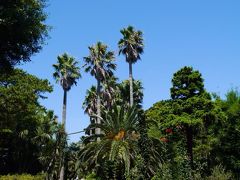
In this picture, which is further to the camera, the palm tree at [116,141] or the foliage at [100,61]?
the foliage at [100,61]

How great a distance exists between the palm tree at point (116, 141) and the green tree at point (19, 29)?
23.9 metres

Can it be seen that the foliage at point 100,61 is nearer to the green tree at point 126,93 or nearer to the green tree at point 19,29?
the green tree at point 126,93

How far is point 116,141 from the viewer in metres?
38.5

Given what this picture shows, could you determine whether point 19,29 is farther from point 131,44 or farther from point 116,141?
point 131,44

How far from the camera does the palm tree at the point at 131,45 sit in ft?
185

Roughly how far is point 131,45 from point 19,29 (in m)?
43.2

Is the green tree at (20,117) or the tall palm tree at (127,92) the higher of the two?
the tall palm tree at (127,92)

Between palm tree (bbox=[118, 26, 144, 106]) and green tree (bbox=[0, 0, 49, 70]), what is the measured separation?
41624mm

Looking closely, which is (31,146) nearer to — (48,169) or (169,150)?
(48,169)

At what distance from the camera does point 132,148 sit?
3853 centimetres

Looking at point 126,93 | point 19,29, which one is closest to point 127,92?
point 126,93

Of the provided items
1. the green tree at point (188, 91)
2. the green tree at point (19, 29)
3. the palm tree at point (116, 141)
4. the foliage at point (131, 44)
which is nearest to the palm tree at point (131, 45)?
the foliage at point (131, 44)

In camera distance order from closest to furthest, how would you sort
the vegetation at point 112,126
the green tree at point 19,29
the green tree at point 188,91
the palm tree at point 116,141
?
the green tree at point 19,29 < the vegetation at point 112,126 < the palm tree at point 116,141 < the green tree at point 188,91

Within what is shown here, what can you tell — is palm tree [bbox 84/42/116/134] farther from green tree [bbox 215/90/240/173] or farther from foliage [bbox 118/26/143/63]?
green tree [bbox 215/90/240/173]
